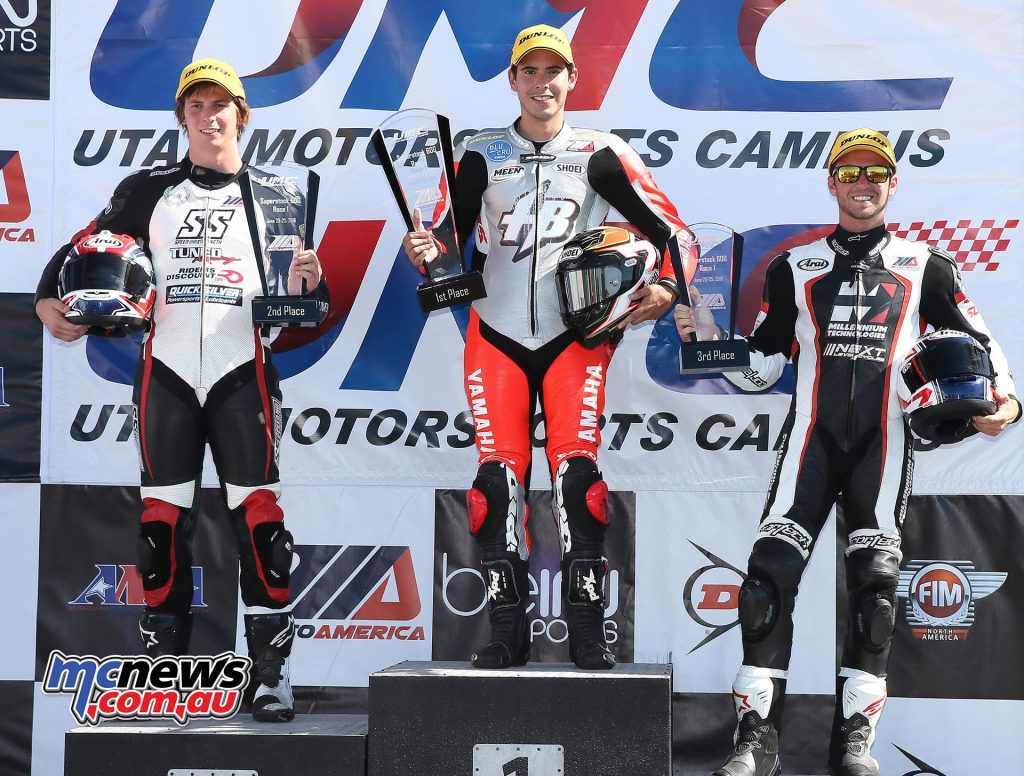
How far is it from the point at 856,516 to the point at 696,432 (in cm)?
100

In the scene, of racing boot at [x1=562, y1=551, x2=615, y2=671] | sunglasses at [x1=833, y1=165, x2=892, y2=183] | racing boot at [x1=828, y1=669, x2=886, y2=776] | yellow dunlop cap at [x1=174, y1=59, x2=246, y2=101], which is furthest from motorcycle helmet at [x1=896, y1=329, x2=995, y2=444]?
yellow dunlop cap at [x1=174, y1=59, x2=246, y2=101]

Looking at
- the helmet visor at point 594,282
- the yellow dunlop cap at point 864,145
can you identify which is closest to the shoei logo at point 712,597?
the helmet visor at point 594,282

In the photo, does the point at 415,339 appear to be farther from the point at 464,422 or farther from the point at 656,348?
the point at 656,348

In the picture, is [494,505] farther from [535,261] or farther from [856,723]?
[856,723]

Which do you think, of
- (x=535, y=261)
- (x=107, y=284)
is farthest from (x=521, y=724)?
(x=107, y=284)

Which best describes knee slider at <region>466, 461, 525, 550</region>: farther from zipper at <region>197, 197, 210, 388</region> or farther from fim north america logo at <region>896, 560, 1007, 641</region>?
fim north america logo at <region>896, 560, 1007, 641</region>

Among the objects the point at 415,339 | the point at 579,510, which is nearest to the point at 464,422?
the point at 415,339

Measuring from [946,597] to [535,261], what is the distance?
6.16 feet

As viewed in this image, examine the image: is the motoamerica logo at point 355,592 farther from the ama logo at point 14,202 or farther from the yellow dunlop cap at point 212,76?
the yellow dunlop cap at point 212,76

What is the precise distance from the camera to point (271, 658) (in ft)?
10.5

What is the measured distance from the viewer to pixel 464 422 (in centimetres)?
414

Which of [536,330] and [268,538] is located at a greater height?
[536,330]

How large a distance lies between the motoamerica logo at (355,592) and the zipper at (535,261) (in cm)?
124

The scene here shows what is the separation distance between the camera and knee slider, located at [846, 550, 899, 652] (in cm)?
300
